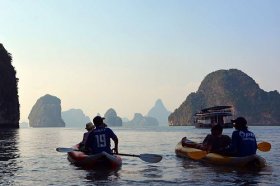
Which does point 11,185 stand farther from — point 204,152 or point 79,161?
point 204,152

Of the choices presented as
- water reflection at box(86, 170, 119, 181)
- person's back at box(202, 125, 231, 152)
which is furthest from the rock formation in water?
water reflection at box(86, 170, 119, 181)

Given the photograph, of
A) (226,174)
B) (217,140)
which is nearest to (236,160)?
(226,174)

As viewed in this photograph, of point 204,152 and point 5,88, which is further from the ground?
point 5,88

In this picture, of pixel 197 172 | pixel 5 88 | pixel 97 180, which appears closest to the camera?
pixel 97 180

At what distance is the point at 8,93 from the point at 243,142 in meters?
116

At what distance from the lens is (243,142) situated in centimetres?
1614

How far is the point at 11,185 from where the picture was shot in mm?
12984

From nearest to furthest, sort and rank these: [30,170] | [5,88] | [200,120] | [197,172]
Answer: [197,172], [30,170], [5,88], [200,120]

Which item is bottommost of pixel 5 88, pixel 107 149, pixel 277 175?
pixel 277 175

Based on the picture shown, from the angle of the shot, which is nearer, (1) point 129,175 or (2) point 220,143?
(1) point 129,175

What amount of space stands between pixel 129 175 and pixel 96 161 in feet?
6.17

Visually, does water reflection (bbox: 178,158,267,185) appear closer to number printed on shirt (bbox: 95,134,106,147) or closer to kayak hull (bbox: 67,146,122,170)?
kayak hull (bbox: 67,146,122,170)

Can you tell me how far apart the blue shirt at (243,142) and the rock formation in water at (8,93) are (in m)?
110

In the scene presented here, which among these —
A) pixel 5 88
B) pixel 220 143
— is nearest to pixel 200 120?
pixel 5 88
